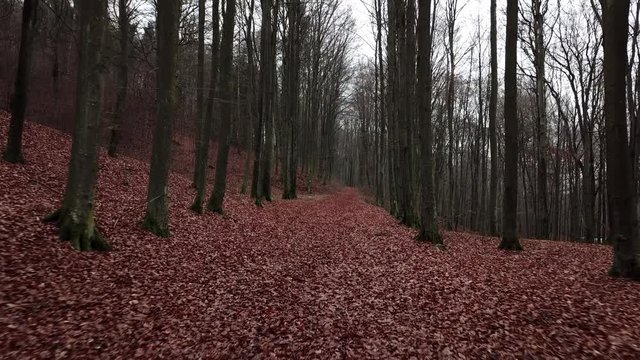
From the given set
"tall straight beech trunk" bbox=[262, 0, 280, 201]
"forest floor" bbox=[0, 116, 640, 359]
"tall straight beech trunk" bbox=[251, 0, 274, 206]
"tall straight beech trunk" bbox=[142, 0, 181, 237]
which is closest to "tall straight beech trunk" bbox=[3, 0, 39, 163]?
"forest floor" bbox=[0, 116, 640, 359]

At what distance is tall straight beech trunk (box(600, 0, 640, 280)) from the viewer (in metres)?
6.93

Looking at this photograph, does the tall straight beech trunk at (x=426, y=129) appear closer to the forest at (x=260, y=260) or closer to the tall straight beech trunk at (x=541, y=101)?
the forest at (x=260, y=260)

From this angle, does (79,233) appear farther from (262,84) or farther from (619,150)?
(262,84)

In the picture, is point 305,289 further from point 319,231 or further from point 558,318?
point 319,231

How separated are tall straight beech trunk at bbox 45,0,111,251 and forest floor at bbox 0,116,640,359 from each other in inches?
21.7

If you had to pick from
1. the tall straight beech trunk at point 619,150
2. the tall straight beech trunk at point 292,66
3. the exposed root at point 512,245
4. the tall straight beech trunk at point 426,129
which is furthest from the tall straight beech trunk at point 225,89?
the tall straight beech trunk at point 619,150

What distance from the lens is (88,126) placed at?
23.3 feet

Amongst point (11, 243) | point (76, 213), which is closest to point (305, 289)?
point (76, 213)

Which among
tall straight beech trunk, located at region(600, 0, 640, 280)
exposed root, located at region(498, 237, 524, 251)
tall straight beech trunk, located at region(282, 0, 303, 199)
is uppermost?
tall straight beech trunk, located at region(282, 0, 303, 199)

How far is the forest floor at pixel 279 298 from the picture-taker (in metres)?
4.49

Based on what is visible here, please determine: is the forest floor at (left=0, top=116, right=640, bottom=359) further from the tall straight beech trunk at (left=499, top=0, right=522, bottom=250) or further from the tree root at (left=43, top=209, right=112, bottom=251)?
the tall straight beech trunk at (left=499, top=0, right=522, bottom=250)

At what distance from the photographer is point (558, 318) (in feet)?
16.7

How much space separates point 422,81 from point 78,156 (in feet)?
30.1

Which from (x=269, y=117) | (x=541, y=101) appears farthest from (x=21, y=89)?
(x=541, y=101)
